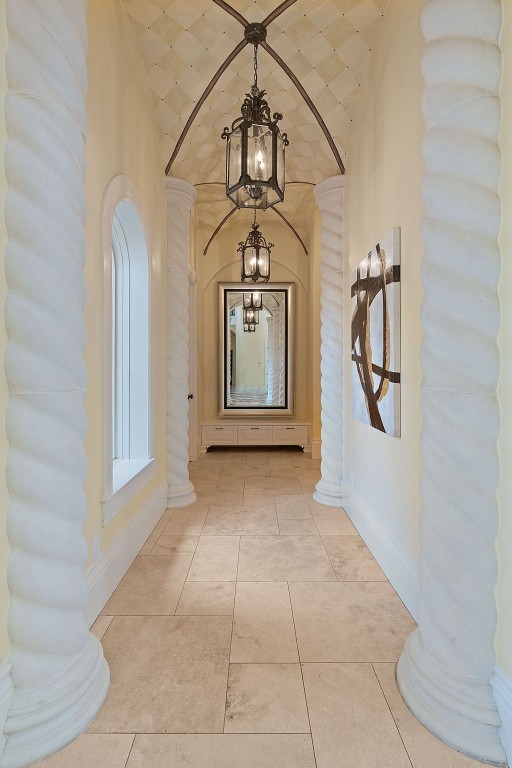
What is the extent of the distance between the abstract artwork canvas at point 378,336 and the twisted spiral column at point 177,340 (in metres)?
1.77

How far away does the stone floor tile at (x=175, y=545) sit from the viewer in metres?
3.00

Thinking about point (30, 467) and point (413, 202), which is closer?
point (30, 467)

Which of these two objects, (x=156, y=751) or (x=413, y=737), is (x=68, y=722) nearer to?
(x=156, y=751)

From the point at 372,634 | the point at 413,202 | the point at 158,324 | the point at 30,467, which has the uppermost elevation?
the point at 413,202

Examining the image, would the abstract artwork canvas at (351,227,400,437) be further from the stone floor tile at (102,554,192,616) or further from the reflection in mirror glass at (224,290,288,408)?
the reflection in mirror glass at (224,290,288,408)

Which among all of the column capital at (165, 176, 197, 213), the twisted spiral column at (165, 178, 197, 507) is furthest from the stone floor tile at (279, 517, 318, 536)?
the column capital at (165, 176, 197, 213)

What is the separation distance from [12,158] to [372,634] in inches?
99.4

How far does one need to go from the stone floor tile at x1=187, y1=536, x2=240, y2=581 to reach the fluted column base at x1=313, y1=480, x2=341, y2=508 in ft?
3.95

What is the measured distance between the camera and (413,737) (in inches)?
56.9

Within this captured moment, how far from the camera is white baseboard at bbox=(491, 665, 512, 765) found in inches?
52.7

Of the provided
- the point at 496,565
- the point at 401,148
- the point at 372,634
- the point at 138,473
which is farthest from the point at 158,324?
the point at 496,565

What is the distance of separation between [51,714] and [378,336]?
2.51 meters

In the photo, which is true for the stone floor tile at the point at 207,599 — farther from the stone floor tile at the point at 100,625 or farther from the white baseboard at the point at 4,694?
the white baseboard at the point at 4,694

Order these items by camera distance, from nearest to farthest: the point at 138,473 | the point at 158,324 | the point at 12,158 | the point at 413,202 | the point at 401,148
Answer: the point at 12,158 < the point at 413,202 < the point at 401,148 < the point at 138,473 < the point at 158,324
